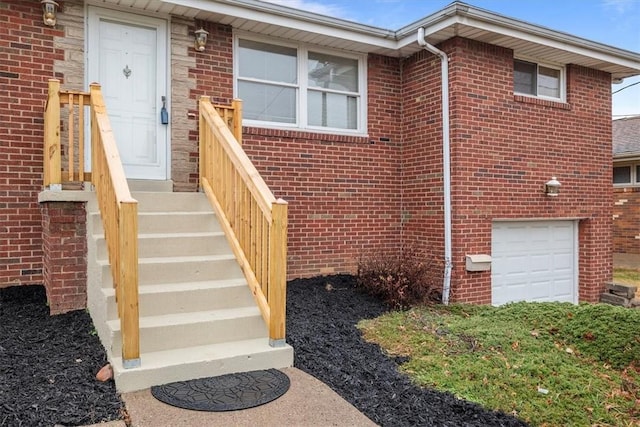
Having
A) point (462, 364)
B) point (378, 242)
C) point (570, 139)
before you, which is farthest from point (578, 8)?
point (462, 364)

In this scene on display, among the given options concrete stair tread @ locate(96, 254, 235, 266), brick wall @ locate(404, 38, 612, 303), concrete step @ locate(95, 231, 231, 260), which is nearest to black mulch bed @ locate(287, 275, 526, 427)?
concrete stair tread @ locate(96, 254, 235, 266)

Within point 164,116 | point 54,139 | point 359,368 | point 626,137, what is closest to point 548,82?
point 164,116

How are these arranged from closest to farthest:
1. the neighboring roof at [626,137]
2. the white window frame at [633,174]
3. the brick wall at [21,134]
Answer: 1. the brick wall at [21,134]
2. the neighboring roof at [626,137]
3. the white window frame at [633,174]

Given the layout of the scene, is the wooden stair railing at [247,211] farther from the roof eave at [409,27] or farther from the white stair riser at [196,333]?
the roof eave at [409,27]

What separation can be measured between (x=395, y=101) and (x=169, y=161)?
374cm

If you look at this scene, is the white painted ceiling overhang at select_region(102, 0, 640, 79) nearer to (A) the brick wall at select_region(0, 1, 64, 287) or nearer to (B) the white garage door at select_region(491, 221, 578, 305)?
(A) the brick wall at select_region(0, 1, 64, 287)

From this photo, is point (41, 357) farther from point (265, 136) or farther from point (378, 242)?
point (378, 242)

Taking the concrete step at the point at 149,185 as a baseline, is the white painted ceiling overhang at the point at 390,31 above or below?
above

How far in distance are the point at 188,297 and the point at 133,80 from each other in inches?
133

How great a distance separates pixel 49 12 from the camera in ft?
18.5

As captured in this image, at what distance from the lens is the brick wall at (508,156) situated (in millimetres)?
7230

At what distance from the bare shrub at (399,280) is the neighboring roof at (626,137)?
31.1ft

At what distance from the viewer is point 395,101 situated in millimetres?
8031

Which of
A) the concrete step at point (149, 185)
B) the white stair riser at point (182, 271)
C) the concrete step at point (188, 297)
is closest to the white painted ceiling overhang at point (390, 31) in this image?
the concrete step at point (149, 185)
